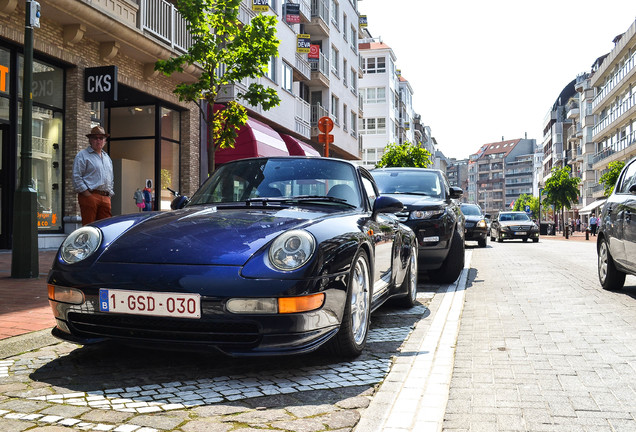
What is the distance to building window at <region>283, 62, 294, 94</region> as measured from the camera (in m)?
25.4

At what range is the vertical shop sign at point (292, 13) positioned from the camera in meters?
25.5

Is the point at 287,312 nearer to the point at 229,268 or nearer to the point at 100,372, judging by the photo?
the point at 229,268

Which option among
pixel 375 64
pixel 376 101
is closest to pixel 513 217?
pixel 376 101

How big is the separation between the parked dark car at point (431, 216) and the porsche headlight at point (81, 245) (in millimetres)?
4656

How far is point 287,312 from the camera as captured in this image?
318cm

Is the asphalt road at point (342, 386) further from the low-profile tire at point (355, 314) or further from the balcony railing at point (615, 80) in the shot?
the balcony railing at point (615, 80)

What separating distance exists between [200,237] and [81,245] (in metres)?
0.70

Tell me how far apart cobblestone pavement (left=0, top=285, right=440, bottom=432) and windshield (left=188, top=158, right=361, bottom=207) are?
1.21 meters

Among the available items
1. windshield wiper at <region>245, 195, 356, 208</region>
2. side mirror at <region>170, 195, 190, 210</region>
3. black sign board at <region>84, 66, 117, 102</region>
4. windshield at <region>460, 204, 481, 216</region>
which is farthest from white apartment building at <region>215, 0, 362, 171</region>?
windshield wiper at <region>245, 195, 356, 208</region>

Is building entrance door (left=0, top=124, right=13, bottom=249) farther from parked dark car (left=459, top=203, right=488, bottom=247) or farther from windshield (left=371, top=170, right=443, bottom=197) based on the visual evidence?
parked dark car (left=459, top=203, right=488, bottom=247)

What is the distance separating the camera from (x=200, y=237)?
11.5 feet

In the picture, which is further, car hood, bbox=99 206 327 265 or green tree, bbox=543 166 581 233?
green tree, bbox=543 166 581 233

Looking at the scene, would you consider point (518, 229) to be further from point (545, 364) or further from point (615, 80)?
point (615, 80)

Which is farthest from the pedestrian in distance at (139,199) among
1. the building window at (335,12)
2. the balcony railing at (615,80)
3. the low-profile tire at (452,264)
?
the balcony railing at (615,80)
